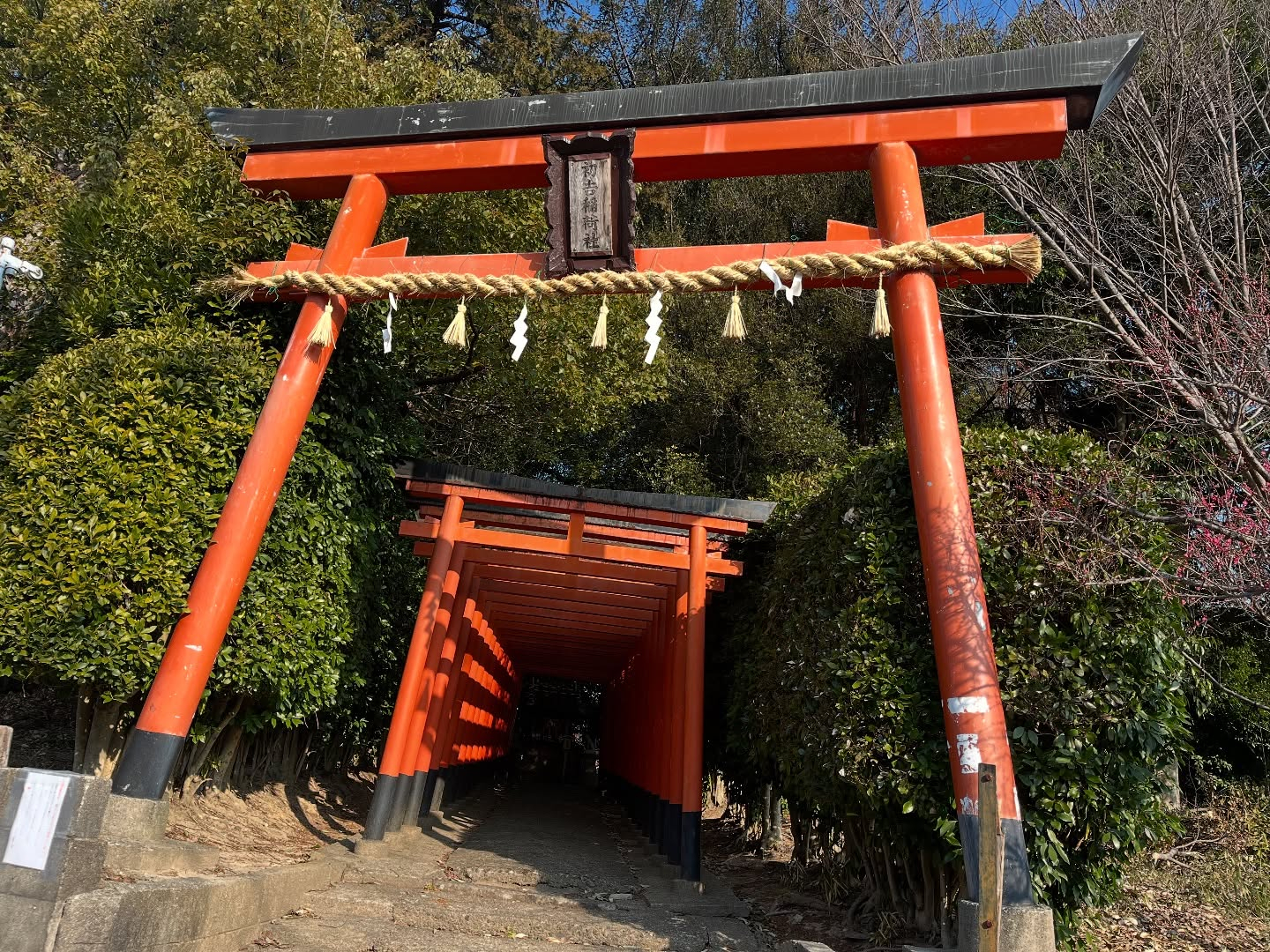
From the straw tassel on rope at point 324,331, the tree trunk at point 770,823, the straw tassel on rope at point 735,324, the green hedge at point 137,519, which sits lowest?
the tree trunk at point 770,823

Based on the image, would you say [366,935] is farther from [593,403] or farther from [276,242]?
[593,403]

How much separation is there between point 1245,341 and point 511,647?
14.3 meters

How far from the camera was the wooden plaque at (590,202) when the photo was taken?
197 inches

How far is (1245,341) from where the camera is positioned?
4508 millimetres

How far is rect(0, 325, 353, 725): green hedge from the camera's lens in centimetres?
511

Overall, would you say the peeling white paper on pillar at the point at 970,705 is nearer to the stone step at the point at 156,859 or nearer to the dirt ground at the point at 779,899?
the dirt ground at the point at 779,899

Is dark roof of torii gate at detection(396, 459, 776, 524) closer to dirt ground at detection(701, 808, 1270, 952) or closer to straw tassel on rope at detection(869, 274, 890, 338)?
dirt ground at detection(701, 808, 1270, 952)

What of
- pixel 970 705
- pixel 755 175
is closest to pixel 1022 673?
pixel 970 705

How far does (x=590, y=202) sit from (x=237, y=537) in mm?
2728

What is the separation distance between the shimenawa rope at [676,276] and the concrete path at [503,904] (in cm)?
349

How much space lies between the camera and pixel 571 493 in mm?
8281

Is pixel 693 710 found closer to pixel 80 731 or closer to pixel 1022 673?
pixel 1022 673

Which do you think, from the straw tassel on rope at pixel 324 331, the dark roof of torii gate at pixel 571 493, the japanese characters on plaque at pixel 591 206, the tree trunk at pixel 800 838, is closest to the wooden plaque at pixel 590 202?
the japanese characters on plaque at pixel 591 206

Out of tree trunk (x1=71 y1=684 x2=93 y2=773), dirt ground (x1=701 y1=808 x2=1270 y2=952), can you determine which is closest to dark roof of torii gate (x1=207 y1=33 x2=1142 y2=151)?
tree trunk (x1=71 y1=684 x2=93 y2=773)
